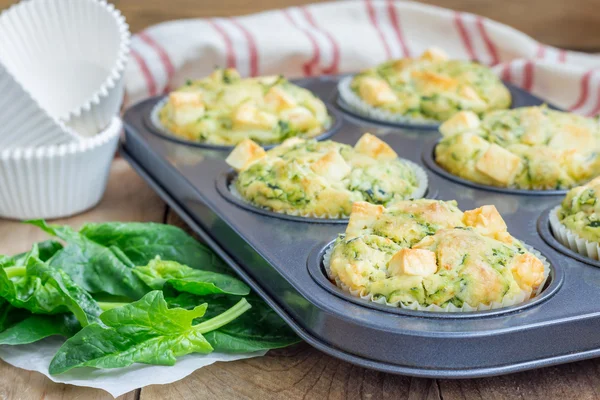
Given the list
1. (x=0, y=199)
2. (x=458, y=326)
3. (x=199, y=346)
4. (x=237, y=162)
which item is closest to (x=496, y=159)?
(x=237, y=162)

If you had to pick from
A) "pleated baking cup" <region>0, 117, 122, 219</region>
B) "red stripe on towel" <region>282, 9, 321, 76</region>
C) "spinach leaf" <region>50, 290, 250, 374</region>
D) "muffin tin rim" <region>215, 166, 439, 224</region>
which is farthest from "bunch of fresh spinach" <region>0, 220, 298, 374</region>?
"red stripe on towel" <region>282, 9, 321, 76</region>

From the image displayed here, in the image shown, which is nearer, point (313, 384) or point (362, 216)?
point (313, 384)

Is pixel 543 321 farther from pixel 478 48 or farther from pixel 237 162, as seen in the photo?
pixel 478 48

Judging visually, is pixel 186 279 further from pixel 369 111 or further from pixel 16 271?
pixel 369 111

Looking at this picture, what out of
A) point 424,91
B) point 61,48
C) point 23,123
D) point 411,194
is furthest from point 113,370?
point 424,91

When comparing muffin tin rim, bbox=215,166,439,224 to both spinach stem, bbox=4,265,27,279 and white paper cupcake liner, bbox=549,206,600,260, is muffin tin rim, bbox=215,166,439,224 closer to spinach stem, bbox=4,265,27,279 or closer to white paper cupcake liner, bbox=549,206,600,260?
white paper cupcake liner, bbox=549,206,600,260
